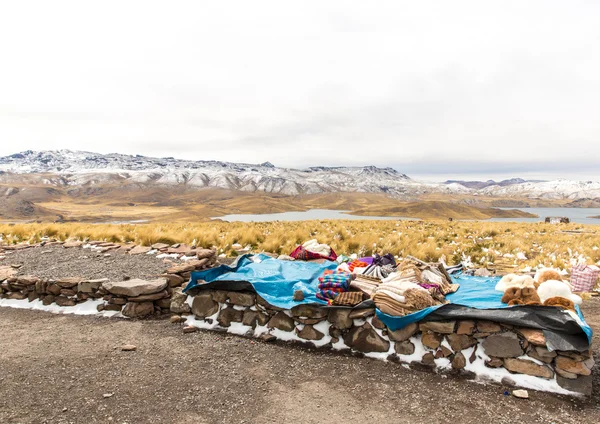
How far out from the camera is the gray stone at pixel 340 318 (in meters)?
5.29

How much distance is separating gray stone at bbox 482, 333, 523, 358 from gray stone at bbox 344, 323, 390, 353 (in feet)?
4.35

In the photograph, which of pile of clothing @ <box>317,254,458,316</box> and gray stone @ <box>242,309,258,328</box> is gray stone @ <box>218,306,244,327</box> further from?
pile of clothing @ <box>317,254,458,316</box>

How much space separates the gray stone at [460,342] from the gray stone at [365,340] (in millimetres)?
886

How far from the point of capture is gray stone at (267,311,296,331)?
5.66m

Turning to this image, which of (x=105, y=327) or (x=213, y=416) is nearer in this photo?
(x=213, y=416)

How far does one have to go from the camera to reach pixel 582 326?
3.93 meters

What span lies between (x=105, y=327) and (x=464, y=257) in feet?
37.0

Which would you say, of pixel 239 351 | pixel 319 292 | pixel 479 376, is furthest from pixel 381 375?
pixel 239 351

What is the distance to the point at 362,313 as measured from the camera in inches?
205

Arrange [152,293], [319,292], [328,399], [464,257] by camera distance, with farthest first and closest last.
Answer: [464,257] → [152,293] → [319,292] → [328,399]

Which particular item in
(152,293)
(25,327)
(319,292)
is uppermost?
(319,292)

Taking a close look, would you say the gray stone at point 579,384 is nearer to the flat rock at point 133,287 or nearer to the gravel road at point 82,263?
the flat rock at point 133,287

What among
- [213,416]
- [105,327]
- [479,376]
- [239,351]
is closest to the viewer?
[213,416]

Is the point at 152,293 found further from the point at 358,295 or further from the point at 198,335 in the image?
the point at 358,295
